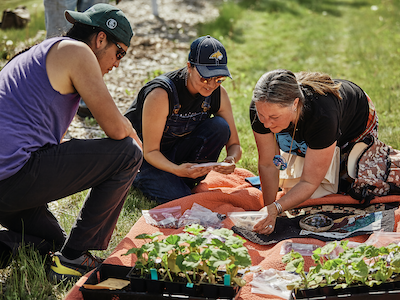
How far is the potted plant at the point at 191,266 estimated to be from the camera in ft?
5.98

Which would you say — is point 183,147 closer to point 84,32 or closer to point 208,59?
point 208,59

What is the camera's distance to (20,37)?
6230 millimetres

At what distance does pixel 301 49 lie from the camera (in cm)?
768

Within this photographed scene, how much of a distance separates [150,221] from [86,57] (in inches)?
Answer: 49.3

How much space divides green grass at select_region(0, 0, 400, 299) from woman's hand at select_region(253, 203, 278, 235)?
35.8 inches

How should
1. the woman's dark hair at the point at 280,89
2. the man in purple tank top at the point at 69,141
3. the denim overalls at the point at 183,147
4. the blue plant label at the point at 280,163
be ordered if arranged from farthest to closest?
the denim overalls at the point at 183,147
the blue plant label at the point at 280,163
the woman's dark hair at the point at 280,89
the man in purple tank top at the point at 69,141

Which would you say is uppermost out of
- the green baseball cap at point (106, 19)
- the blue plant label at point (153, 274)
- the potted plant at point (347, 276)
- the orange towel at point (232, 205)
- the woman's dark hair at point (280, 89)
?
the green baseball cap at point (106, 19)

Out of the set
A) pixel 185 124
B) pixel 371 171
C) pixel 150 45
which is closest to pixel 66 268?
pixel 185 124

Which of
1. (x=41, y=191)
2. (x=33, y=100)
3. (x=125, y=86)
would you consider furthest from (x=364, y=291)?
(x=125, y=86)

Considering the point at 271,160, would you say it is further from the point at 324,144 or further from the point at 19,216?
the point at 19,216

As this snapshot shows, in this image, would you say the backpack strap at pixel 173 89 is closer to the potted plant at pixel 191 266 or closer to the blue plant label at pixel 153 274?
the potted plant at pixel 191 266

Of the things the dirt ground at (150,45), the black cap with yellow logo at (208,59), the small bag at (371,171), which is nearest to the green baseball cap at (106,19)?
the black cap with yellow logo at (208,59)

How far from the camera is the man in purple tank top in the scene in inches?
82.1

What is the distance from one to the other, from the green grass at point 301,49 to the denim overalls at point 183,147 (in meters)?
0.16
